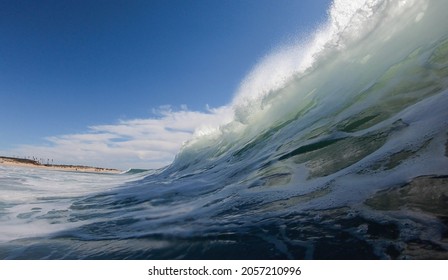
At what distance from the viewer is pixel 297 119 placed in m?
8.86

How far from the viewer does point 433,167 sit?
285cm

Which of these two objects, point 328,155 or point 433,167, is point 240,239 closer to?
point 433,167

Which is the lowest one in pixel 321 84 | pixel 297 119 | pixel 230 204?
pixel 230 204

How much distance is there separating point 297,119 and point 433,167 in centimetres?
607

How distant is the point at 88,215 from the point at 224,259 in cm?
357

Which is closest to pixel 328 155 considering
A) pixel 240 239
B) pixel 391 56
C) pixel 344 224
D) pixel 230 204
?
pixel 230 204

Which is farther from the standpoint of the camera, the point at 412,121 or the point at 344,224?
the point at 412,121

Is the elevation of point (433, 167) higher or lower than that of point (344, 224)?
higher
